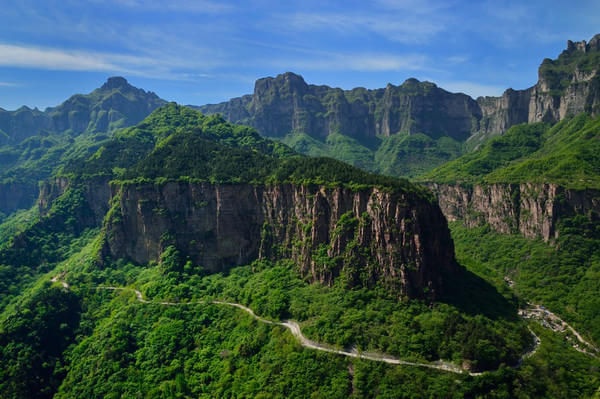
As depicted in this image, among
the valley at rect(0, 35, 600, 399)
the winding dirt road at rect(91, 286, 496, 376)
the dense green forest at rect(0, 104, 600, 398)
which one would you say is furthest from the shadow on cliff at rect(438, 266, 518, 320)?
the winding dirt road at rect(91, 286, 496, 376)

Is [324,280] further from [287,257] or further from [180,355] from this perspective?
[180,355]

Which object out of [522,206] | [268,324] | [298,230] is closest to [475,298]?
[298,230]

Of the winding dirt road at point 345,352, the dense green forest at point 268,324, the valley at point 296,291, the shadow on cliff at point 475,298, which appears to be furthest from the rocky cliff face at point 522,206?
the winding dirt road at point 345,352

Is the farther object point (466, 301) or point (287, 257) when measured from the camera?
point (287, 257)

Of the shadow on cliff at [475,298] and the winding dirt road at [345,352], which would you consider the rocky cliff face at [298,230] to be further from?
the winding dirt road at [345,352]

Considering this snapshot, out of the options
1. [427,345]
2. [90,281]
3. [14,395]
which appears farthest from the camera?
[90,281]

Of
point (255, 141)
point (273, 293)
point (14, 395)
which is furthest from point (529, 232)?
point (14, 395)

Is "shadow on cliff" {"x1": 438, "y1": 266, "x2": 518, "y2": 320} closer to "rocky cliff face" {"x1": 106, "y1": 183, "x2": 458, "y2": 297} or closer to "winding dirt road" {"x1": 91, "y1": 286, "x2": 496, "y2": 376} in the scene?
"rocky cliff face" {"x1": 106, "y1": 183, "x2": 458, "y2": 297}
